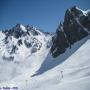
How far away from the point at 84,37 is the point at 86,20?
39.1ft

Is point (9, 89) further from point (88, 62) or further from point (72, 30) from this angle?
point (72, 30)

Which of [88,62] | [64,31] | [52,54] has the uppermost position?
[64,31]

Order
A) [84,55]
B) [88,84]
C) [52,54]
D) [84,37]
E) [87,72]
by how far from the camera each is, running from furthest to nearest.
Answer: [52,54]
[84,37]
[84,55]
[87,72]
[88,84]

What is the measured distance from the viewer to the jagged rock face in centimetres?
13975

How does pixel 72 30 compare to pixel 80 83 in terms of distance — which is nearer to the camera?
pixel 80 83

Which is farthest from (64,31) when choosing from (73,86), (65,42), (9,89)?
(73,86)

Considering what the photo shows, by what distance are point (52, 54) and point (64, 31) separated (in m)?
15.8

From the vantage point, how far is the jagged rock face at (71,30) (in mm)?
139750

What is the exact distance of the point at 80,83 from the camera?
60500 millimetres

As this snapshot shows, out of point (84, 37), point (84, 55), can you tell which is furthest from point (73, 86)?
point (84, 37)

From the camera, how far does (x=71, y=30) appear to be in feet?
482

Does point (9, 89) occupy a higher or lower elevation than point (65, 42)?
lower

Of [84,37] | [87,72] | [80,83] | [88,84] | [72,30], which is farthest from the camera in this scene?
[72,30]

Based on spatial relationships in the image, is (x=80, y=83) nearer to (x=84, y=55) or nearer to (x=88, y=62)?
(x=88, y=62)
